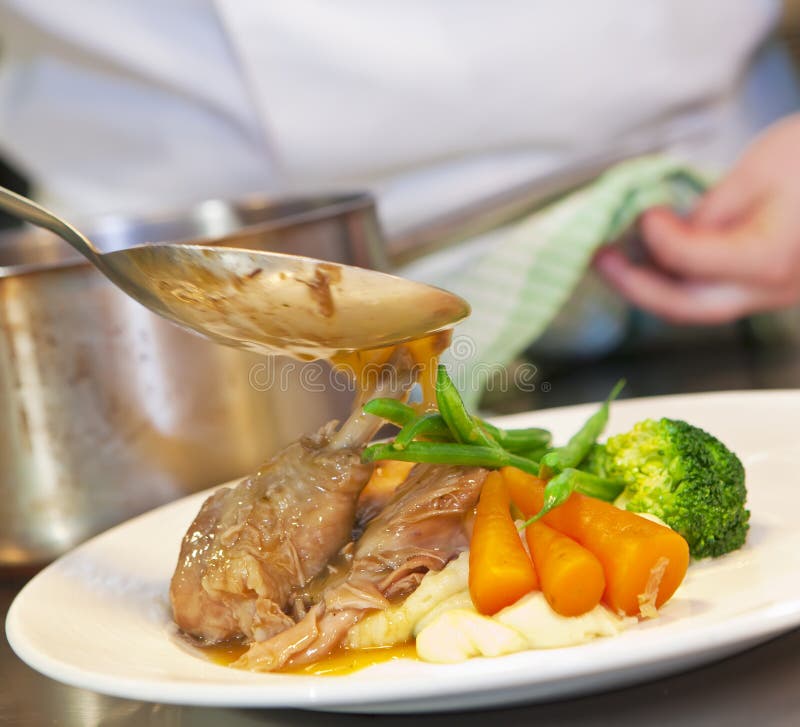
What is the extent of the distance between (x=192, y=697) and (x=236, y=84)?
2139 mm

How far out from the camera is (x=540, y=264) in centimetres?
252

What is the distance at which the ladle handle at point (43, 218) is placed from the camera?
4.75ft

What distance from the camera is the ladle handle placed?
145 cm

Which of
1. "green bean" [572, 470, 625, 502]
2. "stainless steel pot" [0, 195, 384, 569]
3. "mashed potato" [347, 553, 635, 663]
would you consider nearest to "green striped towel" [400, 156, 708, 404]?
"stainless steel pot" [0, 195, 384, 569]

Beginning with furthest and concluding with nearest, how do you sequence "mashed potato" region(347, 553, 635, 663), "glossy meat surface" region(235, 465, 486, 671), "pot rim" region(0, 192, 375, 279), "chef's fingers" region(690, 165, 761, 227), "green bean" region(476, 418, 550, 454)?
"chef's fingers" region(690, 165, 761, 227)
"pot rim" region(0, 192, 375, 279)
"green bean" region(476, 418, 550, 454)
"glossy meat surface" region(235, 465, 486, 671)
"mashed potato" region(347, 553, 635, 663)

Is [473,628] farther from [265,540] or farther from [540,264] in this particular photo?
[540,264]

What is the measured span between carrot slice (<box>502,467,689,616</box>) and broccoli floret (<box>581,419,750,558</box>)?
0.11 metres

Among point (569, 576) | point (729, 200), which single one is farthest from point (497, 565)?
point (729, 200)

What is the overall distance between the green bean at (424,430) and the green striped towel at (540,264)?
Answer: 97 centimetres

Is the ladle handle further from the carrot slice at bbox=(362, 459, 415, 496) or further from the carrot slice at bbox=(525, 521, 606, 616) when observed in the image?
the carrot slice at bbox=(525, 521, 606, 616)

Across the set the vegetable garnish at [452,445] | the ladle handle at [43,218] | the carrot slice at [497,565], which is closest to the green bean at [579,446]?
the vegetable garnish at [452,445]

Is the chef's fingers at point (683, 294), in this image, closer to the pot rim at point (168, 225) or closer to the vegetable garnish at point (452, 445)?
the pot rim at point (168, 225)

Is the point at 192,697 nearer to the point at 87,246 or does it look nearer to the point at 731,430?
the point at 87,246

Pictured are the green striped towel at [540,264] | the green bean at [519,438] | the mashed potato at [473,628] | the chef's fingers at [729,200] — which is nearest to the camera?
the mashed potato at [473,628]
